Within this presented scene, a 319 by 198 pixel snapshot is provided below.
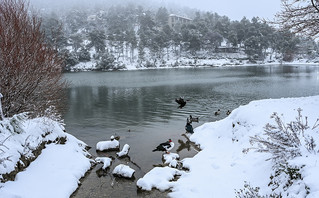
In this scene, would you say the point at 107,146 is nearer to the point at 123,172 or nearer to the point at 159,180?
the point at 123,172

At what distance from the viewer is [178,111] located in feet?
91.7

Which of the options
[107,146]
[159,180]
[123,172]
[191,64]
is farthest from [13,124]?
[191,64]

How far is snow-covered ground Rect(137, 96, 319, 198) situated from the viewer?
6.49 meters

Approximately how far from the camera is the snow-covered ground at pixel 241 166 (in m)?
6.49

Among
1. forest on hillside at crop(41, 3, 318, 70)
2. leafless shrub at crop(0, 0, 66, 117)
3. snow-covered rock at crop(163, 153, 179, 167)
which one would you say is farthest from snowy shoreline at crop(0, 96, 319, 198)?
forest on hillside at crop(41, 3, 318, 70)

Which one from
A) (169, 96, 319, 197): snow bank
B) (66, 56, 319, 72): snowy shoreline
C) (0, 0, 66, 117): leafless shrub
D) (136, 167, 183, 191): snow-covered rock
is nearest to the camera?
(169, 96, 319, 197): snow bank

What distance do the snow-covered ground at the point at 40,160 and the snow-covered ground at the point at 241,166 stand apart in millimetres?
3571

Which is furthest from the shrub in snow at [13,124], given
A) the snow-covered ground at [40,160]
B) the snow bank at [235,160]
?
the snow bank at [235,160]

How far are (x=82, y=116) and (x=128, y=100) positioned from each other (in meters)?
10.4

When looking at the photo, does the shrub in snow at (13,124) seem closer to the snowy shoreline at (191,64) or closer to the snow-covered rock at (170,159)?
the snow-covered rock at (170,159)

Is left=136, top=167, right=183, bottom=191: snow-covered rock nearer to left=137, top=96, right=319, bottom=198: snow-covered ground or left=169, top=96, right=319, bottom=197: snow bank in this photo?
left=137, top=96, right=319, bottom=198: snow-covered ground

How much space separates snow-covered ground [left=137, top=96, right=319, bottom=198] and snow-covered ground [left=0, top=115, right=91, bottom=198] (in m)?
3.57

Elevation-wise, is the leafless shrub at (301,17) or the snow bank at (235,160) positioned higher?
the leafless shrub at (301,17)

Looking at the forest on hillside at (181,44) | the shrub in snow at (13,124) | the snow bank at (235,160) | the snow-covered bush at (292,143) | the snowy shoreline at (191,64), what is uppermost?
the forest on hillside at (181,44)
